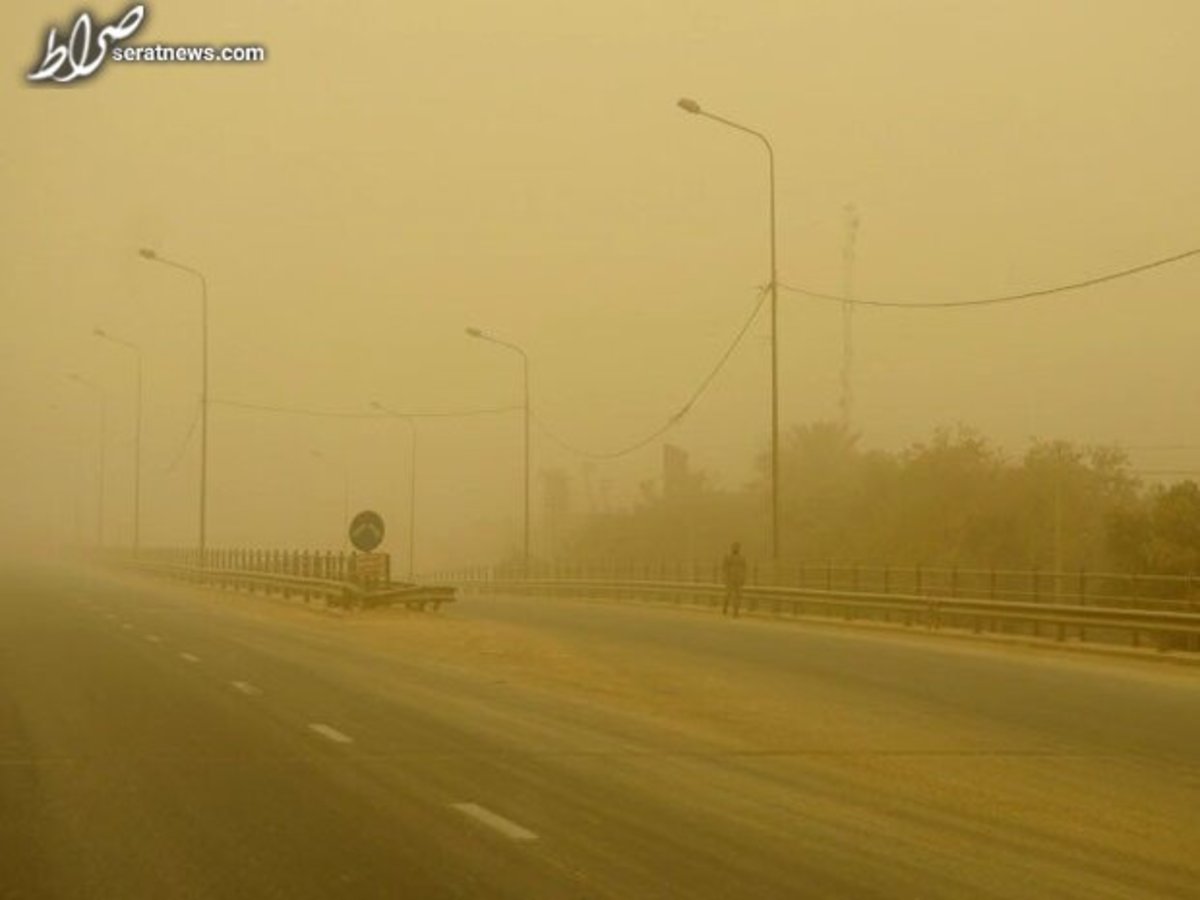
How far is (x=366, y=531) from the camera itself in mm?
47094

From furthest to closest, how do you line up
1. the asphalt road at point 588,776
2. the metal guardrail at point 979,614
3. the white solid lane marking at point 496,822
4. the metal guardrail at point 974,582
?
the metal guardrail at point 974,582, the metal guardrail at point 979,614, the white solid lane marking at point 496,822, the asphalt road at point 588,776

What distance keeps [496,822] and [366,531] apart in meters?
34.1

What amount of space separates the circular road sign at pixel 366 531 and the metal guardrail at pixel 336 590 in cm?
147

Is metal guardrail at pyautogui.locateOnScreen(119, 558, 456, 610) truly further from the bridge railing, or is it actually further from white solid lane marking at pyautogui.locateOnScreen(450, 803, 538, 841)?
white solid lane marking at pyautogui.locateOnScreen(450, 803, 538, 841)

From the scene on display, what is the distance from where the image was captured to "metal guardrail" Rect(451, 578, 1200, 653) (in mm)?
33656

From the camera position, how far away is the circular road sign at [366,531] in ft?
154

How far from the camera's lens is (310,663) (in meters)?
30.2

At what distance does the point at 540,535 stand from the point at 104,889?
133 metres

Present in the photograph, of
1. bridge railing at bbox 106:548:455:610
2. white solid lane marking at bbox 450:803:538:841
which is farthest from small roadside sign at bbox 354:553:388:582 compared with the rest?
white solid lane marking at bbox 450:803:538:841

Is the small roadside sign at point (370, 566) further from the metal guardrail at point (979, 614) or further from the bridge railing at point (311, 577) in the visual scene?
the metal guardrail at point (979, 614)

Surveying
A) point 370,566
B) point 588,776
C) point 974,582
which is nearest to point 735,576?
point 974,582

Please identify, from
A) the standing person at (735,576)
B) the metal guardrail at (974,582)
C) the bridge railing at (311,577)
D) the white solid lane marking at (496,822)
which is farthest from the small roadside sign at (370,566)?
the white solid lane marking at (496,822)

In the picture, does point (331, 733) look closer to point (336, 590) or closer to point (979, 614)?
point (979, 614)

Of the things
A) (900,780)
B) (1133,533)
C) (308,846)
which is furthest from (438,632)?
(308,846)
